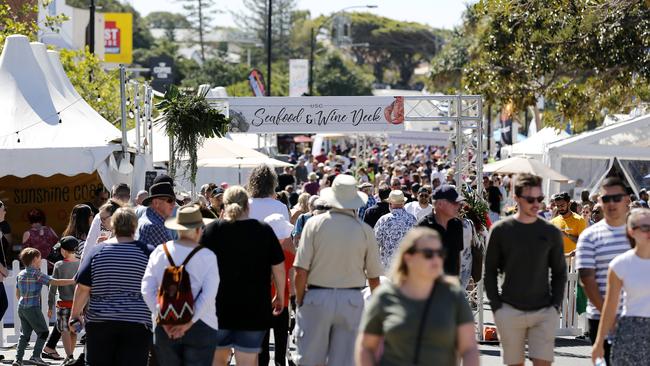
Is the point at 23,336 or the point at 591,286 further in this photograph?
the point at 23,336

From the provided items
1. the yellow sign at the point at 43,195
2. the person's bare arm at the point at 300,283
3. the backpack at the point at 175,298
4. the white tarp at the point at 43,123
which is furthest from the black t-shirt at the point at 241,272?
the yellow sign at the point at 43,195

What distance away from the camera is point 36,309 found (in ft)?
40.0

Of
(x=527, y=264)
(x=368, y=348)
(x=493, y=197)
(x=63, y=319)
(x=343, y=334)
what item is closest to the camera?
(x=368, y=348)

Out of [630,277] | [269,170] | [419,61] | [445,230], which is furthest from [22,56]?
[419,61]

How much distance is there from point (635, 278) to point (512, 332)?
1066 millimetres

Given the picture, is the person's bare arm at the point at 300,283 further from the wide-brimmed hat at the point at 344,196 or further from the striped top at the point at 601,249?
the striped top at the point at 601,249

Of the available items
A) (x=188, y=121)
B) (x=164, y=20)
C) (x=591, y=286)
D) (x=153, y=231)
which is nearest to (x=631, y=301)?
(x=591, y=286)

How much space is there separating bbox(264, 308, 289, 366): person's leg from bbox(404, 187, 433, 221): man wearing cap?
504cm

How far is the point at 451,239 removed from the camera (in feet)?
33.5

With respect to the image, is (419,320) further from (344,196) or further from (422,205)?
(422,205)

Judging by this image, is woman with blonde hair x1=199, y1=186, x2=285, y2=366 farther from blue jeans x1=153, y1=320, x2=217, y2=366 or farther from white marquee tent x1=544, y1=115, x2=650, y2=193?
white marquee tent x1=544, y1=115, x2=650, y2=193

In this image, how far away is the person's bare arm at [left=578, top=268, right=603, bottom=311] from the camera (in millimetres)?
8227

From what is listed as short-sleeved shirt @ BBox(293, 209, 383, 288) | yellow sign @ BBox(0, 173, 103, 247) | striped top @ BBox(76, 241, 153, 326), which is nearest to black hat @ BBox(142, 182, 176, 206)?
striped top @ BBox(76, 241, 153, 326)

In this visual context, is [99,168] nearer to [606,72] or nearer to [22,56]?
[22,56]
